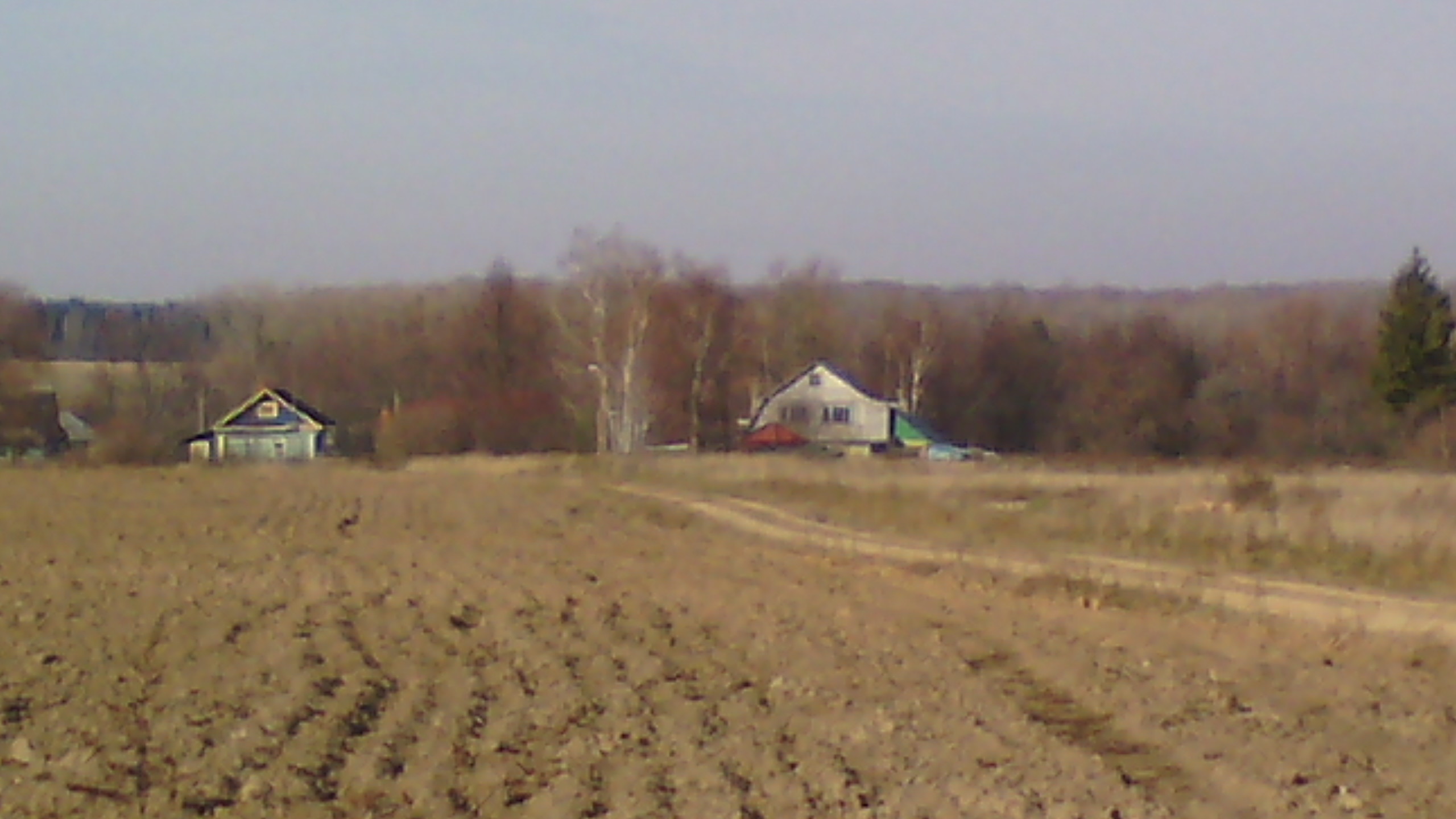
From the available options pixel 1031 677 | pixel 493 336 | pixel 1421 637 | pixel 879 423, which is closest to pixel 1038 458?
pixel 879 423

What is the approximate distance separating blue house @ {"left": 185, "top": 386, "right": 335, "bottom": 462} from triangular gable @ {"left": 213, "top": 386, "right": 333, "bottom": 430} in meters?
0.02

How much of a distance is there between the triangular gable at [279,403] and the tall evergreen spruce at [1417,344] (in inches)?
1821

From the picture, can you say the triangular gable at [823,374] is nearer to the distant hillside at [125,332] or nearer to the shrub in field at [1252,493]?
the distant hillside at [125,332]

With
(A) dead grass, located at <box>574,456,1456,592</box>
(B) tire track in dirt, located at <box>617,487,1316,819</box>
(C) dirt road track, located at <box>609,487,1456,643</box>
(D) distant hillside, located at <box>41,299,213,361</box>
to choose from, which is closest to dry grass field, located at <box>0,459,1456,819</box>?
(B) tire track in dirt, located at <box>617,487,1316,819</box>

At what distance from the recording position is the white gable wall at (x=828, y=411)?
78.1 meters

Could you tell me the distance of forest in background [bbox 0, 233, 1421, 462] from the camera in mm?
65250

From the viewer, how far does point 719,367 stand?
2950 inches

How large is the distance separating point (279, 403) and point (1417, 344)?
4844 cm

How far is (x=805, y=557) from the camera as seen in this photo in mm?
26000

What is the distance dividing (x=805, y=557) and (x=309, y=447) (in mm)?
49259

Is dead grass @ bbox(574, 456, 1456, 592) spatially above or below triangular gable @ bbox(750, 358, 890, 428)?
below

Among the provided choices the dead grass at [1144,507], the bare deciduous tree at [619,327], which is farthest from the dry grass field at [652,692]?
the bare deciduous tree at [619,327]

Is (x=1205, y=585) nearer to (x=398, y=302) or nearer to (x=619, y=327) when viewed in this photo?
(x=619, y=327)

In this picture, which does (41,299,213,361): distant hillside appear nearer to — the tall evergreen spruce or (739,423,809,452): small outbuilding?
(739,423,809,452): small outbuilding
